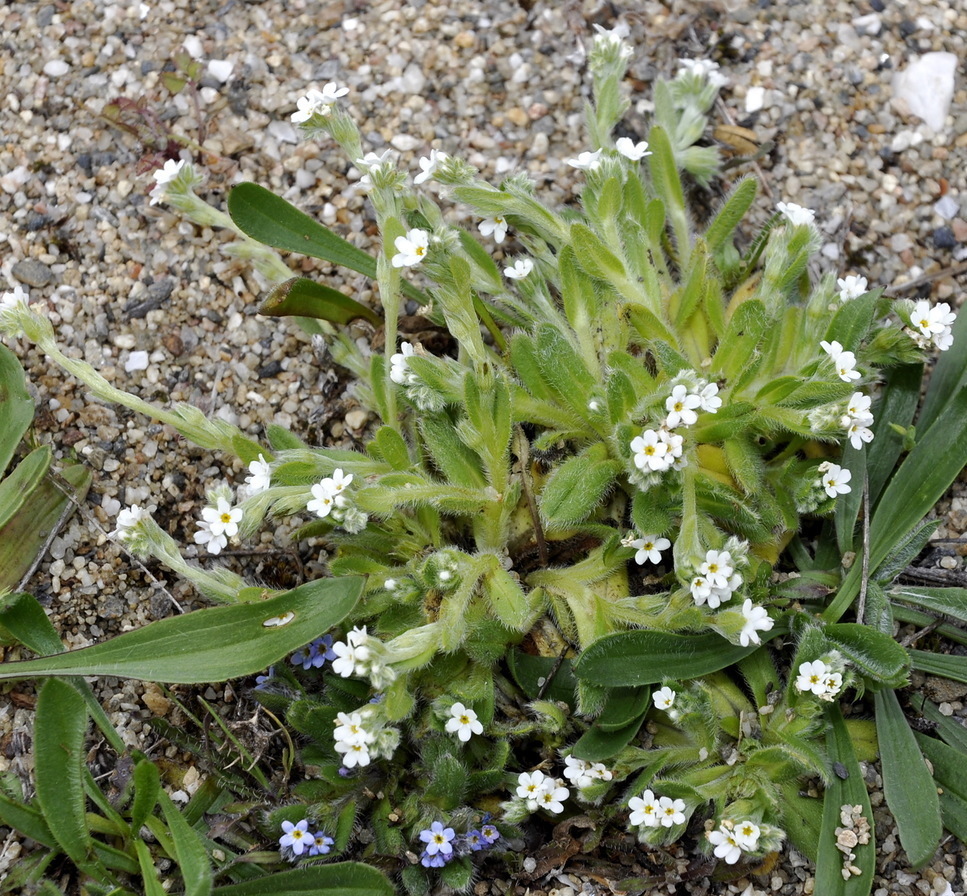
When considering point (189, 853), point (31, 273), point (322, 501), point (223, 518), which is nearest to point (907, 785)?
point (322, 501)

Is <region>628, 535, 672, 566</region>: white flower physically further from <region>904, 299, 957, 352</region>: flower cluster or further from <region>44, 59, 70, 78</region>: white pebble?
<region>44, 59, 70, 78</region>: white pebble

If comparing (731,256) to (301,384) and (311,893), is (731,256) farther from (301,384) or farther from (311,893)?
(311,893)

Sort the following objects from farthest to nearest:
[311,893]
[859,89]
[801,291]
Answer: [859,89]
[801,291]
[311,893]

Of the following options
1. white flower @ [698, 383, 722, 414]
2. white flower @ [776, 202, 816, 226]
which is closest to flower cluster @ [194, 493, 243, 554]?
white flower @ [698, 383, 722, 414]

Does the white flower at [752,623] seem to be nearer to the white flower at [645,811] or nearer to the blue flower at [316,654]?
the white flower at [645,811]

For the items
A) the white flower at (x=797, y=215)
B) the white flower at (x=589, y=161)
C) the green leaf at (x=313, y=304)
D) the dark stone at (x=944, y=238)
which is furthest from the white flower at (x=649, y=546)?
the dark stone at (x=944, y=238)

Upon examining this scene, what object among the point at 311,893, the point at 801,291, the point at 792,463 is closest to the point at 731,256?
the point at 801,291

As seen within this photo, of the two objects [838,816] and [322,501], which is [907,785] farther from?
[322,501]
